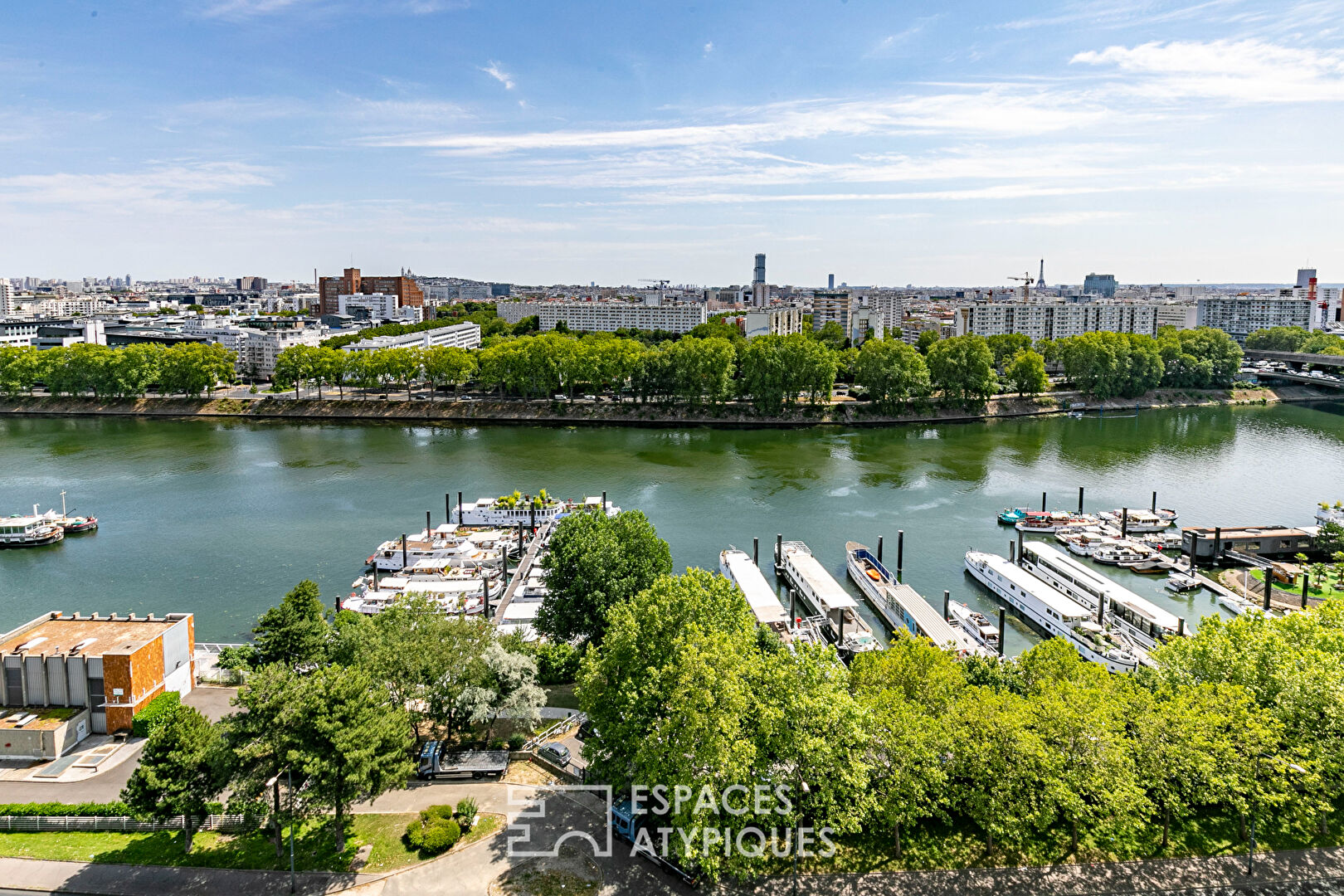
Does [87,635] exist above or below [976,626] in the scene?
above

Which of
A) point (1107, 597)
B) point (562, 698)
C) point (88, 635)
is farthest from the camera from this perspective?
point (1107, 597)

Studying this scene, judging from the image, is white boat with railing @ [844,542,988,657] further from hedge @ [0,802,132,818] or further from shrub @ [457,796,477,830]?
hedge @ [0,802,132,818]

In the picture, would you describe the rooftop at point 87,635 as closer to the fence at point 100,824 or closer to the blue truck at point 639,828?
the fence at point 100,824

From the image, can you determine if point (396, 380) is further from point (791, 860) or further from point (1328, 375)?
point (1328, 375)

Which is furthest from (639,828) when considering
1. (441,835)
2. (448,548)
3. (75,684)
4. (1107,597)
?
(448,548)

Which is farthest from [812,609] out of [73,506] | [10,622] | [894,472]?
[73,506]

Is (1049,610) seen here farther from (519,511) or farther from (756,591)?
(519,511)

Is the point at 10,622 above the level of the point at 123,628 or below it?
below
